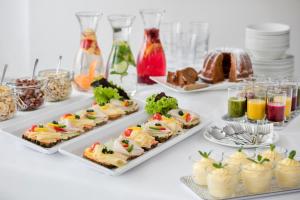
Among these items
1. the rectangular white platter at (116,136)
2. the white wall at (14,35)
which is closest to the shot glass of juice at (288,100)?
the rectangular white platter at (116,136)

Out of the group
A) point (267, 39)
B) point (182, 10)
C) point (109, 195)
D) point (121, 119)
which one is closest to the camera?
point (109, 195)

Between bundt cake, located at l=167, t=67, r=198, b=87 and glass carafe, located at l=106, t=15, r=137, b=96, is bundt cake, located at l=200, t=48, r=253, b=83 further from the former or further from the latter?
glass carafe, located at l=106, t=15, r=137, b=96

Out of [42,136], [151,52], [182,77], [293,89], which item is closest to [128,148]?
[42,136]

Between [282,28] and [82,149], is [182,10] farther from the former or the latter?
[82,149]

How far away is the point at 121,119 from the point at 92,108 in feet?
0.47

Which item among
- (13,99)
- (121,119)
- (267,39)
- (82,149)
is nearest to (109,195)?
(82,149)

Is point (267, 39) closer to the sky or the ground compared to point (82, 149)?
closer to the sky

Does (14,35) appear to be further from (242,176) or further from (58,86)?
(242,176)

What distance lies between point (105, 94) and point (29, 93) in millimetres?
323

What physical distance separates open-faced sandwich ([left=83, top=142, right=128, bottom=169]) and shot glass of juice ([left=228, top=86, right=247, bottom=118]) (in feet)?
2.33

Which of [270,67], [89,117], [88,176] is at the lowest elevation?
[88,176]

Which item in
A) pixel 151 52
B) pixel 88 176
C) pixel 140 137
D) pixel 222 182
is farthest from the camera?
pixel 151 52

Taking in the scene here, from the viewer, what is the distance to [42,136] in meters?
2.09

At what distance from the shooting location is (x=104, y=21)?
189 inches
